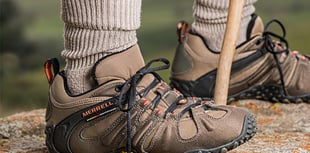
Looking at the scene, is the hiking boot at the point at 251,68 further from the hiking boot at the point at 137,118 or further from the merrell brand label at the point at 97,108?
the merrell brand label at the point at 97,108

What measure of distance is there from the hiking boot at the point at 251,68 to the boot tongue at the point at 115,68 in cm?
73

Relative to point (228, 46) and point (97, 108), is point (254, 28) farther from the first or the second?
point (97, 108)

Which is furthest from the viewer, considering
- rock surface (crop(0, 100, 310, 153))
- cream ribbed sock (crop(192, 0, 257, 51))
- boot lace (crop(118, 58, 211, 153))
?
cream ribbed sock (crop(192, 0, 257, 51))

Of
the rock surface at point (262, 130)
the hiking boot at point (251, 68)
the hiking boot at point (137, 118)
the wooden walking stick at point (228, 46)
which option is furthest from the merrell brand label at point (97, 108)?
the hiking boot at point (251, 68)

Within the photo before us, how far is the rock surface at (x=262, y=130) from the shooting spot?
1.75 m

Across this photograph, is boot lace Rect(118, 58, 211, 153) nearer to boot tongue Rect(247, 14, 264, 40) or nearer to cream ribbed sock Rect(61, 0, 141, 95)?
cream ribbed sock Rect(61, 0, 141, 95)

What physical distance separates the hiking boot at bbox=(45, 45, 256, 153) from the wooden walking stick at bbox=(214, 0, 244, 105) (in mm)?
272

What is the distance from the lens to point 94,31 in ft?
5.16

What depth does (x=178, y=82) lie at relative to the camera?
233cm

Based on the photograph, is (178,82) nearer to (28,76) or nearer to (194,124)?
(194,124)

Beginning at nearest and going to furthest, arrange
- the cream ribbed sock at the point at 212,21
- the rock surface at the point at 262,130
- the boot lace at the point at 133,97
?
the boot lace at the point at 133,97
the rock surface at the point at 262,130
the cream ribbed sock at the point at 212,21

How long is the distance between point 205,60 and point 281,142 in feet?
1.79

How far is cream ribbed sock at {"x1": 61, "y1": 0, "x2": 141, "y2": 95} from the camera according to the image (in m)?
Answer: 1.56

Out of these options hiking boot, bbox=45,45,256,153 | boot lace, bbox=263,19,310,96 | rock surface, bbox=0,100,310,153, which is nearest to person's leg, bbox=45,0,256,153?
hiking boot, bbox=45,45,256,153
